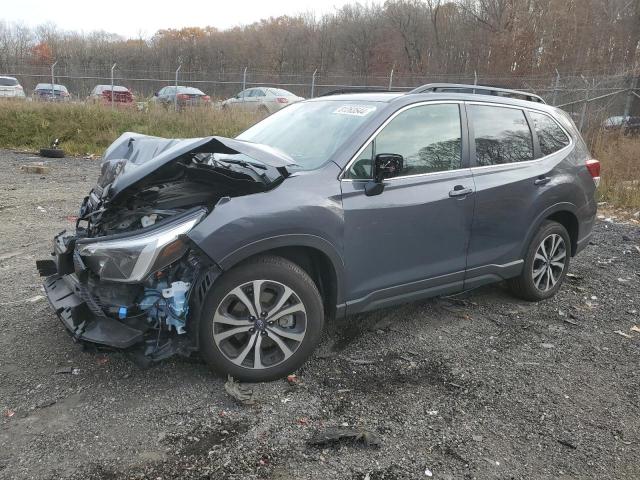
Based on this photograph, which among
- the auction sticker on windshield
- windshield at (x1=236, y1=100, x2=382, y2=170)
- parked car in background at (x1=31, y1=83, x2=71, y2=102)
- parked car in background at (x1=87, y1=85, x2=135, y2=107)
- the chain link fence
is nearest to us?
windshield at (x1=236, y1=100, x2=382, y2=170)

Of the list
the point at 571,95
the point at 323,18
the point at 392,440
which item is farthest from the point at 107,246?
the point at 323,18

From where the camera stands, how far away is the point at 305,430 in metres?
2.84

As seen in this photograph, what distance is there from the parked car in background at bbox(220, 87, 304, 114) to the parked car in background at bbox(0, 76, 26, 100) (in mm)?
6879

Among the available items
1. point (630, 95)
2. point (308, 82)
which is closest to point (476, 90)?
point (630, 95)

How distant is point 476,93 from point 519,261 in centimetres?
152

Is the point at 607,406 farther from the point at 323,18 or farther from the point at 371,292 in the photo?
the point at 323,18

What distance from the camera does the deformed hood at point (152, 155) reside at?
3.11 metres

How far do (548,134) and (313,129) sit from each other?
230cm

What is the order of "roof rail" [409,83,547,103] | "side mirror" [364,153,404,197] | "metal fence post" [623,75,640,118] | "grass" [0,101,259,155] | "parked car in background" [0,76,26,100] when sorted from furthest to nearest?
"parked car in background" [0,76,26,100] < "grass" [0,101,259,155] < "metal fence post" [623,75,640,118] < "roof rail" [409,83,547,103] < "side mirror" [364,153,404,197]

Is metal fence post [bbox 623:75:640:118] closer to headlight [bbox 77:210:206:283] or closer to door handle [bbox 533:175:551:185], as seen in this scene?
door handle [bbox 533:175:551:185]

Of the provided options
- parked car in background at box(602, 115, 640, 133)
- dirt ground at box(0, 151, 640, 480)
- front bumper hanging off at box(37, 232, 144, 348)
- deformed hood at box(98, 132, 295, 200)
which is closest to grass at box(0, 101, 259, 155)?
parked car in background at box(602, 115, 640, 133)

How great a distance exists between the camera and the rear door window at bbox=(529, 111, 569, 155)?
4686 millimetres

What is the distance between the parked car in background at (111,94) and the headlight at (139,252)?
50.5 ft

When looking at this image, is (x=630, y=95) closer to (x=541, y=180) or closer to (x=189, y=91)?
(x=541, y=180)
